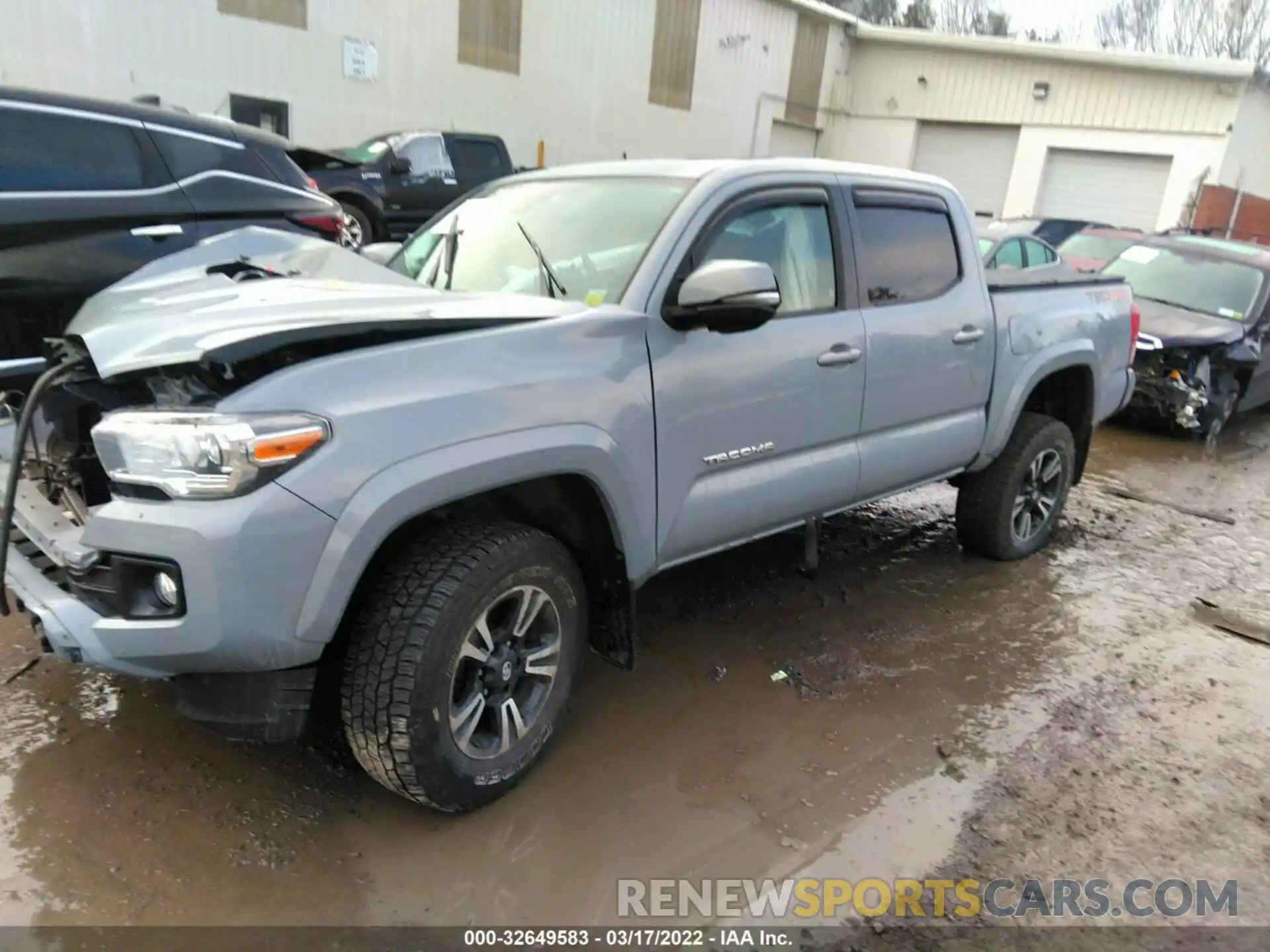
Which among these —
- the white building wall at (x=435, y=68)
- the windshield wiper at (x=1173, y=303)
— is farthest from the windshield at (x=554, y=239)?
the windshield wiper at (x=1173, y=303)

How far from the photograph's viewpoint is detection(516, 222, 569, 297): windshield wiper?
122 inches

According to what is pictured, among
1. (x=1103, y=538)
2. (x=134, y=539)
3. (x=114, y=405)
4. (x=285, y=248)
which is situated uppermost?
(x=285, y=248)

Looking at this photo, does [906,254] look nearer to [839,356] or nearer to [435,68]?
[839,356]

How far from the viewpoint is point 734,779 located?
3023mm

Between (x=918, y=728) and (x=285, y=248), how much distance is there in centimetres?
297

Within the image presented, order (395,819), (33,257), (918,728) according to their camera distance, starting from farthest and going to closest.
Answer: (33,257)
(918,728)
(395,819)

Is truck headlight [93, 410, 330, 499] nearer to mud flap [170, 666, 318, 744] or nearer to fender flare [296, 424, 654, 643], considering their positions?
fender flare [296, 424, 654, 643]

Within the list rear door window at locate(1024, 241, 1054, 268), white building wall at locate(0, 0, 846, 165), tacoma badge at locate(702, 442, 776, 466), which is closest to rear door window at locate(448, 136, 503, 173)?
white building wall at locate(0, 0, 846, 165)

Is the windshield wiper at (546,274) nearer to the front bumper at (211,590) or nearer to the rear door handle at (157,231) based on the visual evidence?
the front bumper at (211,590)

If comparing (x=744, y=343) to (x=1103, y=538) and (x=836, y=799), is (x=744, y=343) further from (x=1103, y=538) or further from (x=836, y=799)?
(x=1103, y=538)

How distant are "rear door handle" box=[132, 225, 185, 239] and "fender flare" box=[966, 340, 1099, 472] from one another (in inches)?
167

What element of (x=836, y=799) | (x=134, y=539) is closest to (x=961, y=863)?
(x=836, y=799)

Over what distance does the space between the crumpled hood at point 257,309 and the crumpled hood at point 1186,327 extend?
22.6 ft

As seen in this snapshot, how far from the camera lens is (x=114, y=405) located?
8.39 ft
